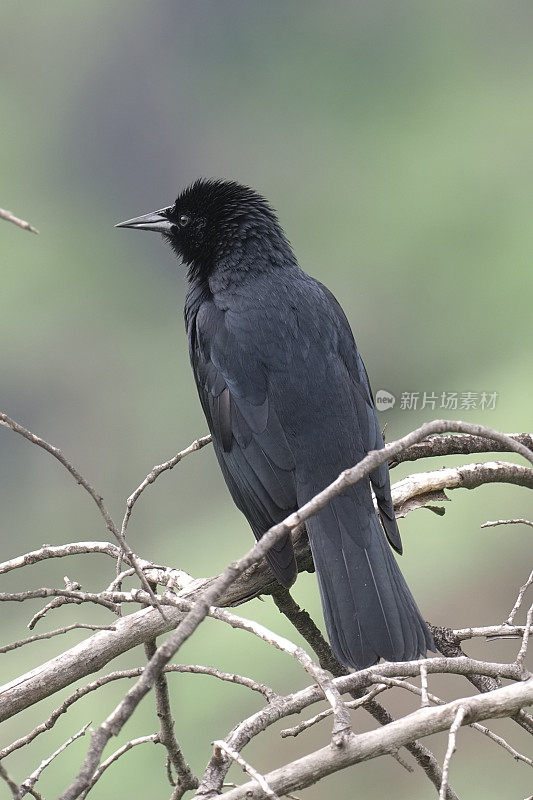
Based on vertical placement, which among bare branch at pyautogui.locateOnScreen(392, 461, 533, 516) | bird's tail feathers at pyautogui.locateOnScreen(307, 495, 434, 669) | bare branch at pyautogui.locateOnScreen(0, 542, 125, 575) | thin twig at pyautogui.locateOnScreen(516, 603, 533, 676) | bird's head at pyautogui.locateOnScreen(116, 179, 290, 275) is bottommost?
thin twig at pyautogui.locateOnScreen(516, 603, 533, 676)

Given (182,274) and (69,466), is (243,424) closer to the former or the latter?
(69,466)

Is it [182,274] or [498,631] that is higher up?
[182,274]

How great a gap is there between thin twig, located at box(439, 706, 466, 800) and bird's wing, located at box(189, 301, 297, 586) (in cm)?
140

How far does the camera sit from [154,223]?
414 cm

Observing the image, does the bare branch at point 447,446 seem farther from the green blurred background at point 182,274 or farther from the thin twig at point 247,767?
the green blurred background at point 182,274

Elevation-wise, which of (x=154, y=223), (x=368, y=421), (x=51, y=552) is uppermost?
(x=154, y=223)

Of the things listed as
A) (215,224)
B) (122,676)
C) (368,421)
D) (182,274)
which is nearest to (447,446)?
(368,421)

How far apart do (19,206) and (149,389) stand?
2951mm

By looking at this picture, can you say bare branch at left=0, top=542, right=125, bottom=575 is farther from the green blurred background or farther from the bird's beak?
the green blurred background

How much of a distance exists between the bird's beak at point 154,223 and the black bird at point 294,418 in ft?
0.97

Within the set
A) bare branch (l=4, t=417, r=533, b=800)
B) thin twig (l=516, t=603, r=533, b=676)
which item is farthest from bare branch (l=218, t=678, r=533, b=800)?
bare branch (l=4, t=417, r=533, b=800)

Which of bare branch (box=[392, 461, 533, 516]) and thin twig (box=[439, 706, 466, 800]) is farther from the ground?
bare branch (box=[392, 461, 533, 516])

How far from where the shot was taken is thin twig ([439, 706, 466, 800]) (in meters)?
1.44

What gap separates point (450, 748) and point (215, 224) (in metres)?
2.74
